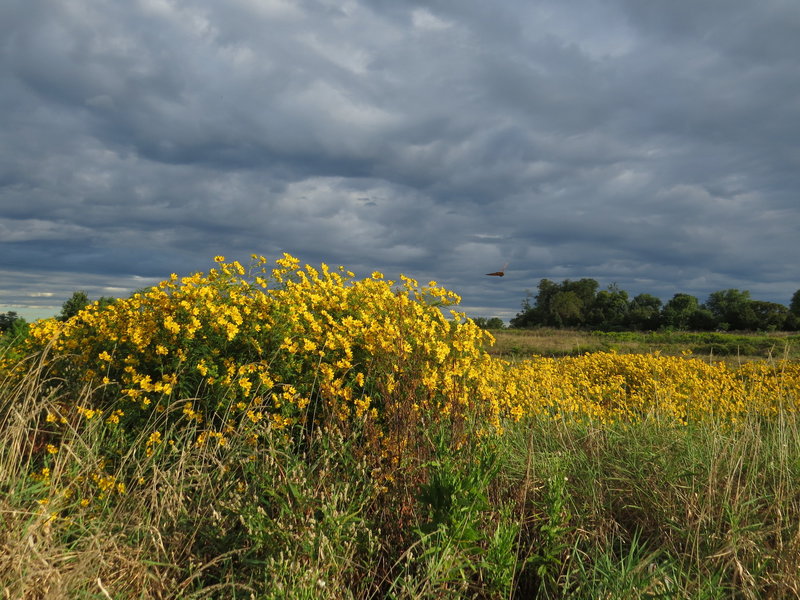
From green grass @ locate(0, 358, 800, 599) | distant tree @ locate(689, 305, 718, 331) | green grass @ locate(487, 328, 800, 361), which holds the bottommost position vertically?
green grass @ locate(0, 358, 800, 599)

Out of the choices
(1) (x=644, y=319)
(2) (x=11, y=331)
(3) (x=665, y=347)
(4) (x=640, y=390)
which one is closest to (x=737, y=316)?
(1) (x=644, y=319)

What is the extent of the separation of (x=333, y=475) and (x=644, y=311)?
38183 millimetres

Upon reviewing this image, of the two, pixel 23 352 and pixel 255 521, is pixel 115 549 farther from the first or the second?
pixel 23 352

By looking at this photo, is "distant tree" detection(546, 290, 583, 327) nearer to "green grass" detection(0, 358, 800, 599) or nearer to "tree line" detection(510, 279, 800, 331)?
"tree line" detection(510, 279, 800, 331)

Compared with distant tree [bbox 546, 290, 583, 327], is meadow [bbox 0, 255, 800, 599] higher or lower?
lower

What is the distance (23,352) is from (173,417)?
2.84 meters

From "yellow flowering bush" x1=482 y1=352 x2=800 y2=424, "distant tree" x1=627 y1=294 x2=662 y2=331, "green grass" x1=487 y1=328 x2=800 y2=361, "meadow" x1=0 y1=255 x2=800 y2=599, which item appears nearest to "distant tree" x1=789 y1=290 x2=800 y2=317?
"distant tree" x1=627 y1=294 x2=662 y2=331

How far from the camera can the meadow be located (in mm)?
2867

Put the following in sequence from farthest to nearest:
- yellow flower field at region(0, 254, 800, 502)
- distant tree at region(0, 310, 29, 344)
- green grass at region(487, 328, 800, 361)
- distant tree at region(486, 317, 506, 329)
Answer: distant tree at region(486, 317, 506, 329) → green grass at region(487, 328, 800, 361) → distant tree at region(0, 310, 29, 344) → yellow flower field at region(0, 254, 800, 502)

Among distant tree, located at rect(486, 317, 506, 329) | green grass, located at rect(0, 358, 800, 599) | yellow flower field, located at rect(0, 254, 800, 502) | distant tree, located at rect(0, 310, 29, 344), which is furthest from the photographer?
distant tree, located at rect(486, 317, 506, 329)

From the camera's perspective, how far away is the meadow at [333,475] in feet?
9.41

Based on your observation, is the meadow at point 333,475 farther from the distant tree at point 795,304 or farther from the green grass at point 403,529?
the distant tree at point 795,304

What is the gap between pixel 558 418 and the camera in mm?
5855

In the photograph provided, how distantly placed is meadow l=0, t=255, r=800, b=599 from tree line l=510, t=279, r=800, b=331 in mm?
29415
